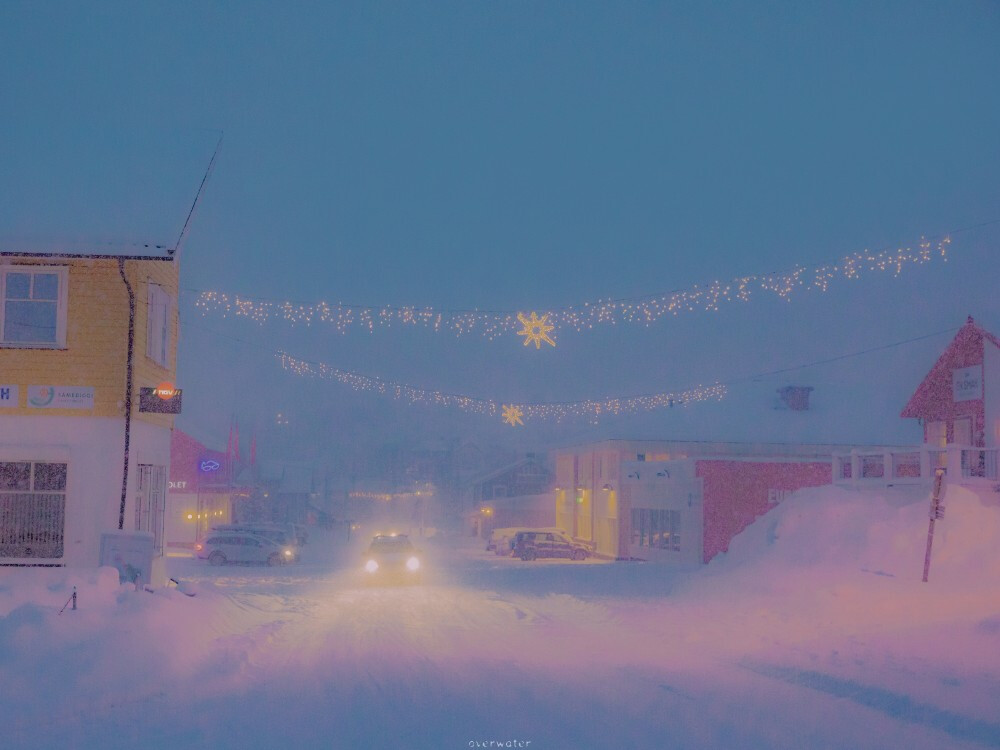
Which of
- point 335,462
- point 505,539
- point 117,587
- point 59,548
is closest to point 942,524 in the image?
point 117,587

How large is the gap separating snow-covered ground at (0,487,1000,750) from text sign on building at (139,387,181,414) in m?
3.44

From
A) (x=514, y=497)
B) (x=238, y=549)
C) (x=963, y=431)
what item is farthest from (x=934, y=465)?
(x=514, y=497)

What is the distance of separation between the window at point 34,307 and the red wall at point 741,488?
26097 mm

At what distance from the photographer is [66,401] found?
17.0 m

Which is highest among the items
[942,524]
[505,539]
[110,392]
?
[110,392]

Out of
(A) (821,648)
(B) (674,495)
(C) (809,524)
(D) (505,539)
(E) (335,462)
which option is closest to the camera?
(A) (821,648)

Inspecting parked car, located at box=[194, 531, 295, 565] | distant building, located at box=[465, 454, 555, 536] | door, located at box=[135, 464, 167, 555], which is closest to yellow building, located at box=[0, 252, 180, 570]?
door, located at box=[135, 464, 167, 555]

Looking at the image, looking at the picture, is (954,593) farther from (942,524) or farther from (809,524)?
(809,524)

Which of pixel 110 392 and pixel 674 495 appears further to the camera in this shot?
pixel 674 495

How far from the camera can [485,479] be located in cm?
7188

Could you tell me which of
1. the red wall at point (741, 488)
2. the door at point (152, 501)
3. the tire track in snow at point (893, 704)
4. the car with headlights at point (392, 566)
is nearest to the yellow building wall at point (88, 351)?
the door at point (152, 501)

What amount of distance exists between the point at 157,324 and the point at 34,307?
8.24 ft

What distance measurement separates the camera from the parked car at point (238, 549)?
128 feet

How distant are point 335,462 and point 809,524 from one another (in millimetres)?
112433
